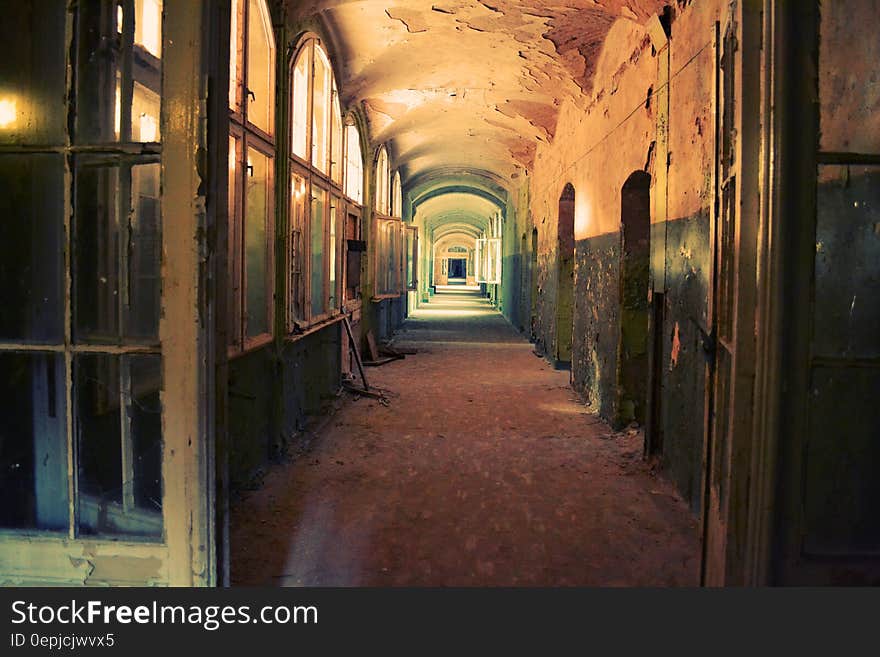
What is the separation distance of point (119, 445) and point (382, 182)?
→ 9996 millimetres

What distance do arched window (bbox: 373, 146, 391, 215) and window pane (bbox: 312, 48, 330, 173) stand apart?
12.2ft

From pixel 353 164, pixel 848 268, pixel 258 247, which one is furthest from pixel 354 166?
pixel 848 268

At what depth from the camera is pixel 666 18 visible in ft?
15.5

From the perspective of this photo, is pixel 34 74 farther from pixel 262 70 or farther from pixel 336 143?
pixel 336 143

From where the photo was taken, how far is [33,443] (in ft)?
7.93

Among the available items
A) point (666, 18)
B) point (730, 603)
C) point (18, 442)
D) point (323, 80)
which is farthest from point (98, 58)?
point (323, 80)

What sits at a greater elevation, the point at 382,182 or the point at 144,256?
the point at 382,182

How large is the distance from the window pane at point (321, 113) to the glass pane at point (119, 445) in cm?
432

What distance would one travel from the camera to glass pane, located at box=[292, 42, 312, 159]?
5755mm

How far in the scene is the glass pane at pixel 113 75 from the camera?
233 centimetres

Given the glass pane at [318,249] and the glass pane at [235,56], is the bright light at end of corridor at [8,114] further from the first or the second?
the glass pane at [318,249]

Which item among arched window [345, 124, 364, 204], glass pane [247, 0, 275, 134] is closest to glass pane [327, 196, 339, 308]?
arched window [345, 124, 364, 204]

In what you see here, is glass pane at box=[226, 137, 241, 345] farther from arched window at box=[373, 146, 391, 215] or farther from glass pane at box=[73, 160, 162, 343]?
arched window at box=[373, 146, 391, 215]

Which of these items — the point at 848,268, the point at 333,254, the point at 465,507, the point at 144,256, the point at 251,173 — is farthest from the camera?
the point at 333,254
